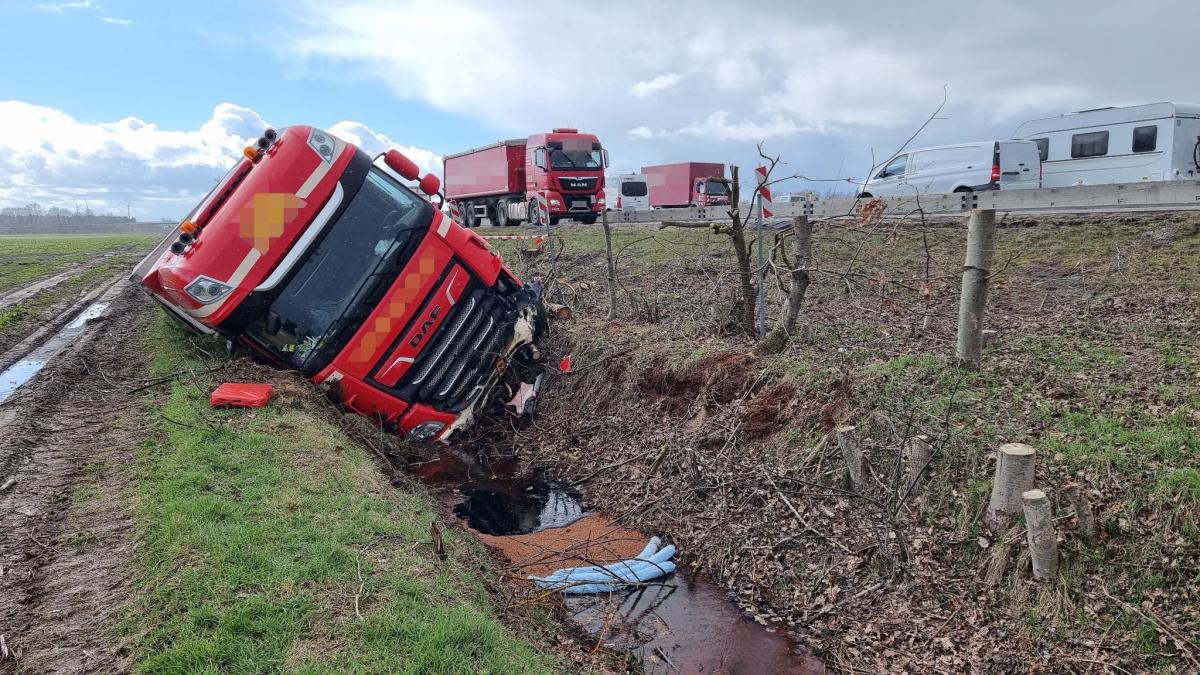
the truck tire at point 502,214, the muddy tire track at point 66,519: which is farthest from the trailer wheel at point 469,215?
the muddy tire track at point 66,519

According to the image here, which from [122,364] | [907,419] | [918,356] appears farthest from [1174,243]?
[122,364]

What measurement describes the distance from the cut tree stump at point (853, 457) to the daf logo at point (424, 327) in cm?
407

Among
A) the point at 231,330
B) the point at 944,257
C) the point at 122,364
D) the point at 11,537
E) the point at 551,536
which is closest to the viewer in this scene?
the point at 11,537

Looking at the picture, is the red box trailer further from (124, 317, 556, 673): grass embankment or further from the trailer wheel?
(124, 317, 556, 673): grass embankment

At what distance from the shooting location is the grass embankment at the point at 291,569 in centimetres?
308

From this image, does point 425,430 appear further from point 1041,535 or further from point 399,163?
point 1041,535

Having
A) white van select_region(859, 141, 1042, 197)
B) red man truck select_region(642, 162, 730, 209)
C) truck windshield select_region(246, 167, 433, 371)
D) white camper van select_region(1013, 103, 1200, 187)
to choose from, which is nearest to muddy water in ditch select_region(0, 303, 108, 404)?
truck windshield select_region(246, 167, 433, 371)

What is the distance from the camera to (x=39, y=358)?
31.7 ft

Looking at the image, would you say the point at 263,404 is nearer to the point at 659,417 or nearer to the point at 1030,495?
the point at 659,417

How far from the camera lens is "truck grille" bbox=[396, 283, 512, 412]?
7121 millimetres

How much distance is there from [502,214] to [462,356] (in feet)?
65.5

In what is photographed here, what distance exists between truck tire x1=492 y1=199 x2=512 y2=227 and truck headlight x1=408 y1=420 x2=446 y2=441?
19.5 meters

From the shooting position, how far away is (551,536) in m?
5.96

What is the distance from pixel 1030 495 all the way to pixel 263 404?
6.00 metres
